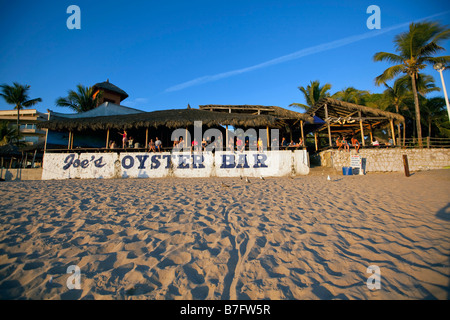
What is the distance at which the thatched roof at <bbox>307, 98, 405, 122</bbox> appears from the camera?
13727 mm

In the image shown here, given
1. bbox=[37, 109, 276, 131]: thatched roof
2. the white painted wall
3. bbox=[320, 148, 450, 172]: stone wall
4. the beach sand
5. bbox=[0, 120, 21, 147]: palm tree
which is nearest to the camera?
the beach sand

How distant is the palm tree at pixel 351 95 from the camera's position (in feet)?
70.7

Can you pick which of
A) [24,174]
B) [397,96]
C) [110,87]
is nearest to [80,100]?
[110,87]

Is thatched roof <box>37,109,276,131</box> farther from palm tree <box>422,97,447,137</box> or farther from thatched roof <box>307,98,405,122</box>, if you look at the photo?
palm tree <box>422,97,447,137</box>

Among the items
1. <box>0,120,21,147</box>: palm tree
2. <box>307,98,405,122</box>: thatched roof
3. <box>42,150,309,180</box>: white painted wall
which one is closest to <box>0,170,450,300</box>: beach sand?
<box>42,150,309,180</box>: white painted wall

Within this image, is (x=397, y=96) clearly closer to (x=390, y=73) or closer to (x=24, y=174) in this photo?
(x=390, y=73)

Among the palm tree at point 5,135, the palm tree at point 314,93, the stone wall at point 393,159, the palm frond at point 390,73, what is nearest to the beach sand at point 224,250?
the stone wall at point 393,159

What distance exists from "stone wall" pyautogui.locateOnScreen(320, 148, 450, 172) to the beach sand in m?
7.66

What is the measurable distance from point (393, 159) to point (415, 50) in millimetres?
9748

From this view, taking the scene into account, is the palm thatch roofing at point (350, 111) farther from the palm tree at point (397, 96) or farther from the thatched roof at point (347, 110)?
Result: the palm tree at point (397, 96)

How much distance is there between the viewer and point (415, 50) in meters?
14.2

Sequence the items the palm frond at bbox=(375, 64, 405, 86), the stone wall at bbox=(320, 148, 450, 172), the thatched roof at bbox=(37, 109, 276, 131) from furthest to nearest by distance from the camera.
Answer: the palm frond at bbox=(375, 64, 405, 86) < the thatched roof at bbox=(37, 109, 276, 131) < the stone wall at bbox=(320, 148, 450, 172)

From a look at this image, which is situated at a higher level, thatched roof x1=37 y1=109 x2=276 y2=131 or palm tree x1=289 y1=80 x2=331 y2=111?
palm tree x1=289 y1=80 x2=331 y2=111
